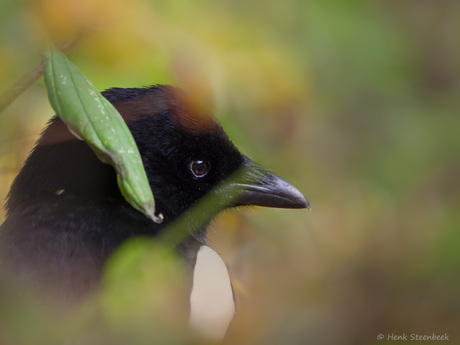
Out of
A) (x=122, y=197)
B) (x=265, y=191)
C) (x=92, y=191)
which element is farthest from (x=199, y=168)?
(x=92, y=191)

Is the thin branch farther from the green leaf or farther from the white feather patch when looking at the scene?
the white feather patch

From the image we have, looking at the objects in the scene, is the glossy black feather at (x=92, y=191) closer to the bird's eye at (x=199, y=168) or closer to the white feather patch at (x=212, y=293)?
the bird's eye at (x=199, y=168)

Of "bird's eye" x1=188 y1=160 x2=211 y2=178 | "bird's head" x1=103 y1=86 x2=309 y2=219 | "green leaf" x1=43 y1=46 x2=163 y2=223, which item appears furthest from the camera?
"bird's eye" x1=188 y1=160 x2=211 y2=178

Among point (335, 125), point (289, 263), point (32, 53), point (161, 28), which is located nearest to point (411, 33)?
point (335, 125)

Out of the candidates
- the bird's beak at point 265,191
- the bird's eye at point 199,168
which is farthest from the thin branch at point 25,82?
the bird's beak at point 265,191

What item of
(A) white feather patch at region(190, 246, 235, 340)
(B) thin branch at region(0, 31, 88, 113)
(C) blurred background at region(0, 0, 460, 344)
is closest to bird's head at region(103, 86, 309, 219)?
(C) blurred background at region(0, 0, 460, 344)

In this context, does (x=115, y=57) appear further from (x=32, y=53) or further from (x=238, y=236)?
(x=238, y=236)

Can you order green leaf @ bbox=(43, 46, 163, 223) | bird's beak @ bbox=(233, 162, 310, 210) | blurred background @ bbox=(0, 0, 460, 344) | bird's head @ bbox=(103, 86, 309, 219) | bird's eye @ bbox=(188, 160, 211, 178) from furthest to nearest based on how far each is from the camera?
bird's beak @ bbox=(233, 162, 310, 210)
bird's eye @ bbox=(188, 160, 211, 178)
bird's head @ bbox=(103, 86, 309, 219)
blurred background @ bbox=(0, 0, 460, 344)
green leaf @ bbox=(43, 46, 163, 223)
